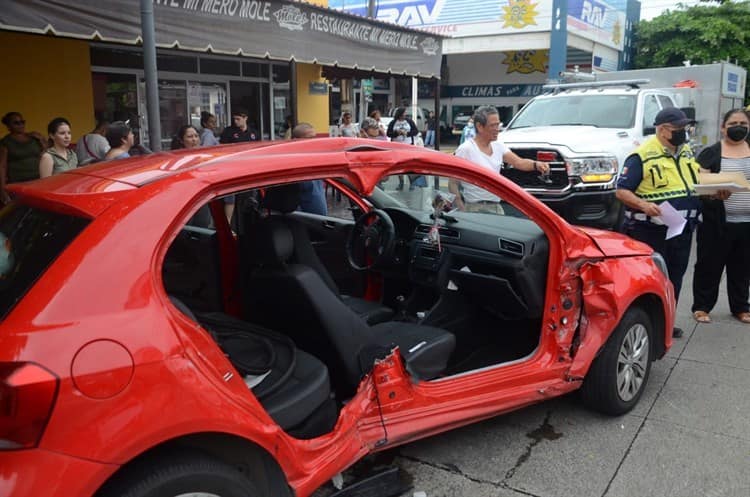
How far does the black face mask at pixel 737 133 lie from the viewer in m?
5.14

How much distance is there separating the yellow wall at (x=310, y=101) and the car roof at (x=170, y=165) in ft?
37.1

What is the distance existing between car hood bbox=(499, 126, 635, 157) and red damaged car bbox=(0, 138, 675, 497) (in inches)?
194

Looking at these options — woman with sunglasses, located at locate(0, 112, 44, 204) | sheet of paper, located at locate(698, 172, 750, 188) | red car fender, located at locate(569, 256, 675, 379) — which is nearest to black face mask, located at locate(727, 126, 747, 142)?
sheet of paper, located at locate(698, 172, 750, 188)

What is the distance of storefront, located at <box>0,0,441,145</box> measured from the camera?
6.34m

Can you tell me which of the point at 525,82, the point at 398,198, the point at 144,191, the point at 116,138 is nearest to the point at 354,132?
the point at 116,138

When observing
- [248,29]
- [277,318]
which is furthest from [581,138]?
[277,318]

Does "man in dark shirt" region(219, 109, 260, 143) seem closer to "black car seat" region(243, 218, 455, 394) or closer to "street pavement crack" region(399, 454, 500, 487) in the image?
"black car seat" region(243, 218, 455, 394)

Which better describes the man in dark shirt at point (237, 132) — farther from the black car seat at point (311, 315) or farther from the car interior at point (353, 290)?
the black car seat at point (311, 315)

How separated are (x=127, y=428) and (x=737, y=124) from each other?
5134 millimetres

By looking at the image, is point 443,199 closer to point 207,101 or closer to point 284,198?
point 284,198

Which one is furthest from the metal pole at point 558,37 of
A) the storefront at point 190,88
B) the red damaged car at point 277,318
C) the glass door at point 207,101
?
the red damaged car at point 277,318

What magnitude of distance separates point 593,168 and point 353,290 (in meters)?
5.16

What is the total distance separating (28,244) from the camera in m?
2.14

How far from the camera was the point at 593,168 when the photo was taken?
27.2ft
